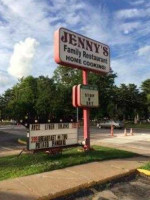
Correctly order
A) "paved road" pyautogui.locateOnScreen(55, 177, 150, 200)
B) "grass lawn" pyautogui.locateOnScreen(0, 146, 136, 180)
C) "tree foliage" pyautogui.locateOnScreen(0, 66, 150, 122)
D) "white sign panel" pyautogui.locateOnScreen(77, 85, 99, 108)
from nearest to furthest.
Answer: "paved road" pyautogui.locateOnScreen(55, 177, 150, 200) < "grass lawn" pyautogui.locateOnScreen(0, 146, 136, 180) < "white sign panel" pyautogui.locateOnScreen(77, 85, 99, 108) < "tree foliage" pyautogui.locateOnScreen(0, 66, 150, 122)

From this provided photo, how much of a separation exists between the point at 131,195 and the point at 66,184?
5.37 feet

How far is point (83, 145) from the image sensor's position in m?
12.8

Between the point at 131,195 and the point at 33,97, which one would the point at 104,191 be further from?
the point at 33,97

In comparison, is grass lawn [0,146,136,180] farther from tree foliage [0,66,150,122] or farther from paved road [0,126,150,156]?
tree foliage [0,66,150,122]

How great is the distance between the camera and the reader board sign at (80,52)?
11805mm

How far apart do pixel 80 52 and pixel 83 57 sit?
291mm

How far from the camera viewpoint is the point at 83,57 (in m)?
12.9

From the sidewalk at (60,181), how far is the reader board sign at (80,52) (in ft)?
14.3

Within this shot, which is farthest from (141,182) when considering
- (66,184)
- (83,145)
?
(83,145)

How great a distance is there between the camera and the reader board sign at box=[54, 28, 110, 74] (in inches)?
465

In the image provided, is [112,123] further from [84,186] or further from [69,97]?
[84,186]

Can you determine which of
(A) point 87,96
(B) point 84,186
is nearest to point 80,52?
(A) point 87,96

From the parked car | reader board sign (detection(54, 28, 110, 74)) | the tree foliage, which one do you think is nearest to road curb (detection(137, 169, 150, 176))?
reader board sign (detection(54, 28, 110, 74))

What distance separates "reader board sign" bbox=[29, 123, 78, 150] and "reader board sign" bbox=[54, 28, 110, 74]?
255 cm
